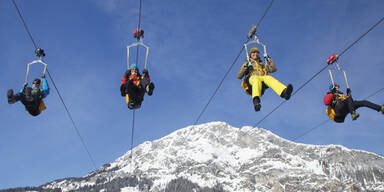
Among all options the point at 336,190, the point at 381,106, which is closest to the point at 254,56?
the point at 381,106

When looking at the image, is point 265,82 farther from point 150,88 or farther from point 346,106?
point 150,88

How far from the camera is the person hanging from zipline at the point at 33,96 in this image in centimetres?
1016

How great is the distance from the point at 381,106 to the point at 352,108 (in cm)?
148

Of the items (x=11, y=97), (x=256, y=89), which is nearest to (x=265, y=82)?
(x=256, y=89)

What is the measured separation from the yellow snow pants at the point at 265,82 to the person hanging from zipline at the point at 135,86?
3.80m

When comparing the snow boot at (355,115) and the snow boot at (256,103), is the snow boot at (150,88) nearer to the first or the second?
the snow boot at (256,103)

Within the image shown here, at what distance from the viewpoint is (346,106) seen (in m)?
9.55

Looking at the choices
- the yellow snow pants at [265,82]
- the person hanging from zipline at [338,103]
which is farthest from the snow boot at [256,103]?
the person hanging from zipline at [338,103]

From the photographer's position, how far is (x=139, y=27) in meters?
10.2

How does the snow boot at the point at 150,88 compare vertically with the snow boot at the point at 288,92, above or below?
above

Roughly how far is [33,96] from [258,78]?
317 inches

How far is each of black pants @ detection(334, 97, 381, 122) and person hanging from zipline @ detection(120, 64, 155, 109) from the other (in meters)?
6.50

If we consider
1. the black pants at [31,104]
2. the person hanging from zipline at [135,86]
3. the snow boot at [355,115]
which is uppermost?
the person hanging from zipline at [135,86]

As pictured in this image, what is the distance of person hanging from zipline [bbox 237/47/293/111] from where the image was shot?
8.30m
